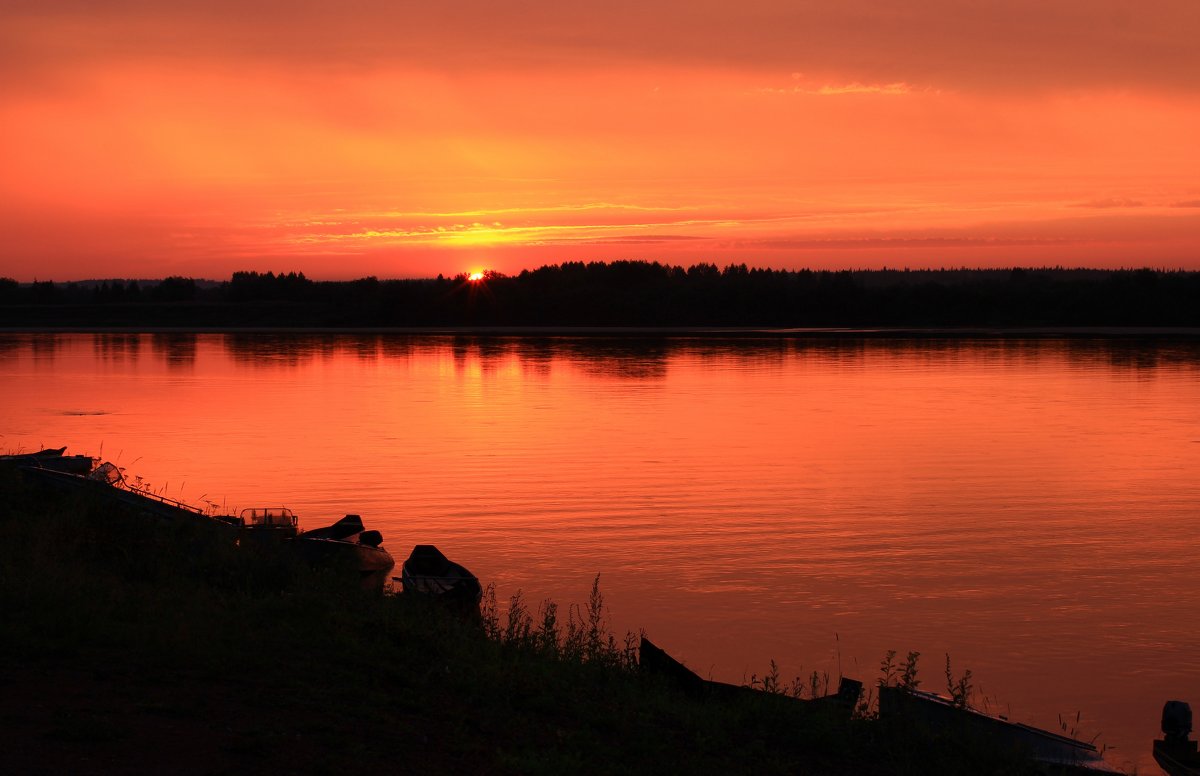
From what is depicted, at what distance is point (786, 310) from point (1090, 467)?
398 feet

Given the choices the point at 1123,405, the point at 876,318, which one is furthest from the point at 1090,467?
the point at 876,318

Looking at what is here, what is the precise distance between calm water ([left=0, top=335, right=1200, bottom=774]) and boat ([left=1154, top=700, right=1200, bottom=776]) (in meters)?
0.46

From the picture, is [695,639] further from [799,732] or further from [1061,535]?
[1061,535]

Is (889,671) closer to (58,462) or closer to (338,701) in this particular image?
(338,701)

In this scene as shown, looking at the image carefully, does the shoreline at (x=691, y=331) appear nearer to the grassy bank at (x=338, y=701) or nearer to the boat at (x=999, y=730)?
the boat at (x=999, y=730)

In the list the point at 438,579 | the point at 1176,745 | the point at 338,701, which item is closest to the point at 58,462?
the point at 438,579

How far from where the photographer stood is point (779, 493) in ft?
95.5

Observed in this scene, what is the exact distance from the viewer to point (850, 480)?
3136 cm

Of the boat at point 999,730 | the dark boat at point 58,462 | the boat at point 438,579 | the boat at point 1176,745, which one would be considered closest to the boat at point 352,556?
the boat at point 438,579

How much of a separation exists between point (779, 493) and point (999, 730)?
17.1 metres

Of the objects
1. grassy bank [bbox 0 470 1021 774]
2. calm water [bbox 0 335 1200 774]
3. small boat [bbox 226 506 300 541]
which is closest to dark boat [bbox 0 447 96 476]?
calm water [bbox 0 335 1200 774]

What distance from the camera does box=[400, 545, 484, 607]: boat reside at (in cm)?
1644

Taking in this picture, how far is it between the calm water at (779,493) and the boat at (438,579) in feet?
6.59

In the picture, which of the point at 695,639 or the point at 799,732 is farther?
the point at 695,639
